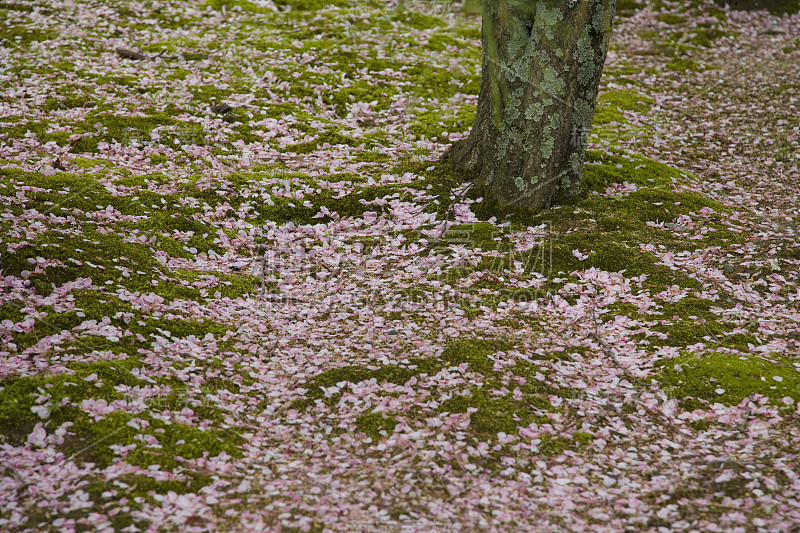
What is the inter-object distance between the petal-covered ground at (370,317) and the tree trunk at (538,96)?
1.48ft

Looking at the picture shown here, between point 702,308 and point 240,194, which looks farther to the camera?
point 240,194

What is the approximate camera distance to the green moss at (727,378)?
520 cm

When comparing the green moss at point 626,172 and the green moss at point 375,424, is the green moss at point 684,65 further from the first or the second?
the green moss at point 375,424

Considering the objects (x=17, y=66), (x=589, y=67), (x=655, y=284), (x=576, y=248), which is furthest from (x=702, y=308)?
(x=17, y=66)

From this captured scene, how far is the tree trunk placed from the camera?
23.4ft

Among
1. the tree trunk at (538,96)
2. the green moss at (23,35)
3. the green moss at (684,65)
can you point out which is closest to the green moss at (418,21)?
the green moss at (684,65)

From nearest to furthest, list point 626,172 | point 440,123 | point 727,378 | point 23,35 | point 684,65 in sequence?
point 727,378 < point 626,172 < point 440,123 < point 23,35 < point 684,65

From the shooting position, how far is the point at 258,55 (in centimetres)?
1280

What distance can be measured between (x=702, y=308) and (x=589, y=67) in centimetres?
309

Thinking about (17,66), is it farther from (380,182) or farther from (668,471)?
(668,471)

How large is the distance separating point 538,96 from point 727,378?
12.4ft

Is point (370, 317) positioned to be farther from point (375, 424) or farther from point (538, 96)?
point (538, 96)

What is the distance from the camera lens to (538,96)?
7.31 meters

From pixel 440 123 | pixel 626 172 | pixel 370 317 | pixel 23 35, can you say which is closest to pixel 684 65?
pixel 626 172
